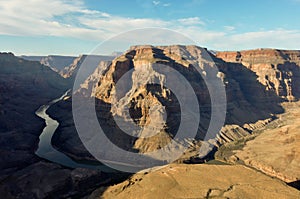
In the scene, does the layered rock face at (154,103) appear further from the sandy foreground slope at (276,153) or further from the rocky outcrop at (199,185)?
the rocky outcrop at (199,185)

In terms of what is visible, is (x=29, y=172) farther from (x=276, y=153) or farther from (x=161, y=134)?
(x=276, y=153)

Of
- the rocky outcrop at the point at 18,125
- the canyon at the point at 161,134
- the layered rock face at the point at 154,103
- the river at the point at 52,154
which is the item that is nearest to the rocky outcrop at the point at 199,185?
the canyon at the point at 161,134

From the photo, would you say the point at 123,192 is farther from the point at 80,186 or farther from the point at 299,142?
the point at 299,142

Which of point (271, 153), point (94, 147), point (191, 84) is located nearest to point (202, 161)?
point (271, 153)

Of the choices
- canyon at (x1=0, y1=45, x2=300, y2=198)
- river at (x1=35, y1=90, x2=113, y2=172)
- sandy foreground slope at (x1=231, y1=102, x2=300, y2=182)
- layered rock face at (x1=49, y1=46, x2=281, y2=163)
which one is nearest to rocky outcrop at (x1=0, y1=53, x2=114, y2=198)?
canyon at (x1=0, y1=45, x2=300, y2=198)

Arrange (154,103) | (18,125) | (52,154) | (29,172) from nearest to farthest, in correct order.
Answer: (29,172) < (52,154) < (154,103) < (18,125)

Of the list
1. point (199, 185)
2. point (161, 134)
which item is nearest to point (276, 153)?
point (161, 134)

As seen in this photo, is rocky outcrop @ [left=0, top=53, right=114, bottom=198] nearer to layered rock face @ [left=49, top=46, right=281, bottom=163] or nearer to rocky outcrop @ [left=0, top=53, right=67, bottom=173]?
rocky outcrop @ [left=0, top=53, right=67, bottom=173]
